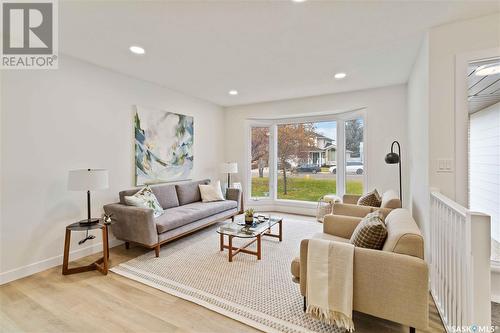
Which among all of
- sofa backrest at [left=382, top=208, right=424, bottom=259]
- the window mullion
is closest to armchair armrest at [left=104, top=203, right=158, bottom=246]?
sofa backrest at [left=382, top=208, right=424, bottom=259]

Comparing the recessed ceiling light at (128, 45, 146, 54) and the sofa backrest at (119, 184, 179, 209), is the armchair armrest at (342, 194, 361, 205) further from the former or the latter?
the recessed ceiling light at (128, 45, 146, 54)

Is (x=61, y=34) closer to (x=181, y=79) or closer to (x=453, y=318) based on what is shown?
(x=181, y=79)

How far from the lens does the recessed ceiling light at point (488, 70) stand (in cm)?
216

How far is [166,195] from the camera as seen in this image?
3.82 metres

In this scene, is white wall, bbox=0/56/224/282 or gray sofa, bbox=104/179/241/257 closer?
white wall, bbox=0/56/224/282

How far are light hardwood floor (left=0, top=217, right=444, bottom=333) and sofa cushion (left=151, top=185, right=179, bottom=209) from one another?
144 centimetres

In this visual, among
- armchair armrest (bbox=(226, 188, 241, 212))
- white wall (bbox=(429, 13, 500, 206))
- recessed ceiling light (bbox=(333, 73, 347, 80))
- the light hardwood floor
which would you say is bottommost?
the light hardwood floor

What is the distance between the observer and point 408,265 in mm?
1450

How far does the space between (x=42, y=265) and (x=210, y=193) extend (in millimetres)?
2499

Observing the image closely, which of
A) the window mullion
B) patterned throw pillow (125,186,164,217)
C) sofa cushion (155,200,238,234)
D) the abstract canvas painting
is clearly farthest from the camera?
the window mullion

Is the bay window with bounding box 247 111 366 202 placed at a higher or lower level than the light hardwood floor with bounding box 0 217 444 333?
higher

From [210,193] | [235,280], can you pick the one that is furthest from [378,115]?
[235,280]

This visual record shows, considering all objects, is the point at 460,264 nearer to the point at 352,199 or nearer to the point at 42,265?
the point at 352,199

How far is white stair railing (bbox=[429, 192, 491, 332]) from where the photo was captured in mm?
1247
